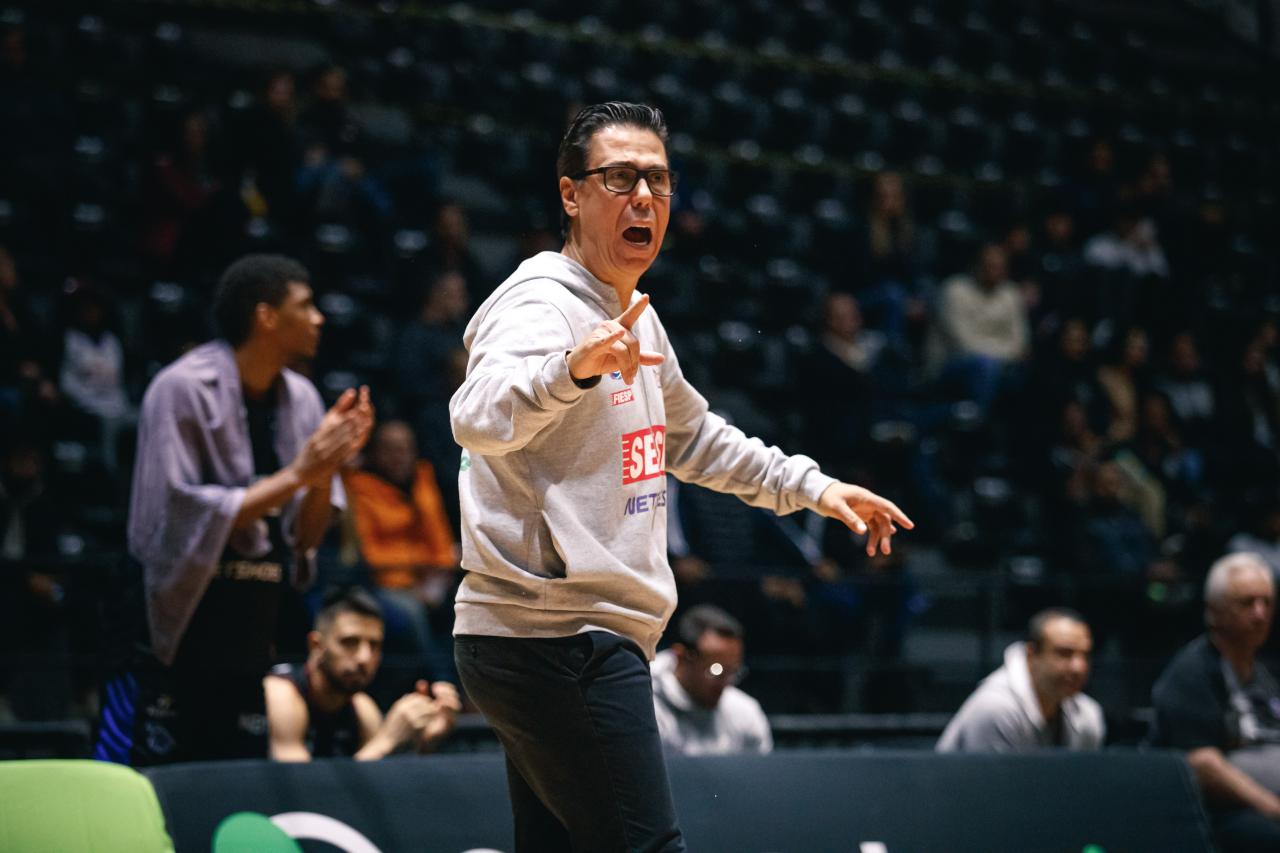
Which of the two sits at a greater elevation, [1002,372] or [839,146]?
[839,146]

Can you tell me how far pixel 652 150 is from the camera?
2.77 m

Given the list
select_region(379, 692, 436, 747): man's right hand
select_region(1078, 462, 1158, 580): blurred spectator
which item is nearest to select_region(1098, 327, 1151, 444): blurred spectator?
select_region(1078, 462, 1158, 580): blurred spectator

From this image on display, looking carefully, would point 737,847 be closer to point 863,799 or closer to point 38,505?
point 863,799

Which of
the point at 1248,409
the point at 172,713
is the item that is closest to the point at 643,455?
the point at 172,713

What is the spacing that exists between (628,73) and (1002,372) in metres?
3.59

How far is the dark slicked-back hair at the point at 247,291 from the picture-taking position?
13.1ft

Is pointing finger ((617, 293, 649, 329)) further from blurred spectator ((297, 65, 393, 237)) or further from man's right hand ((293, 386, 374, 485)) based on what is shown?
blurred spectator ((297, 65, 393, 237))

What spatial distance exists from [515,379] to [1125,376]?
860cm

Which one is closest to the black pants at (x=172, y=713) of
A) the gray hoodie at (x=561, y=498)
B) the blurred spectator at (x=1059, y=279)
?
the gray hoodie at (x=561, y=498)

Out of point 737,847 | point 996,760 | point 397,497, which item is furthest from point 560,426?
point 397,497

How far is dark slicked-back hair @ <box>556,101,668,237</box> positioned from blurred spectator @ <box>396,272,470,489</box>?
4422 millimetres

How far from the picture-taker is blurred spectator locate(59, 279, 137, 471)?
7.16 metres

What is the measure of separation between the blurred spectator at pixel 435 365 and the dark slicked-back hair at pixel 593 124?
14.5ft

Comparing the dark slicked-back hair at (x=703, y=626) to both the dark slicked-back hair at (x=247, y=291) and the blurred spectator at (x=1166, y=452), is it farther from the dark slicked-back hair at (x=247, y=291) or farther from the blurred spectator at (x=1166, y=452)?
the blurred spectator at (x=1166, y=452)
